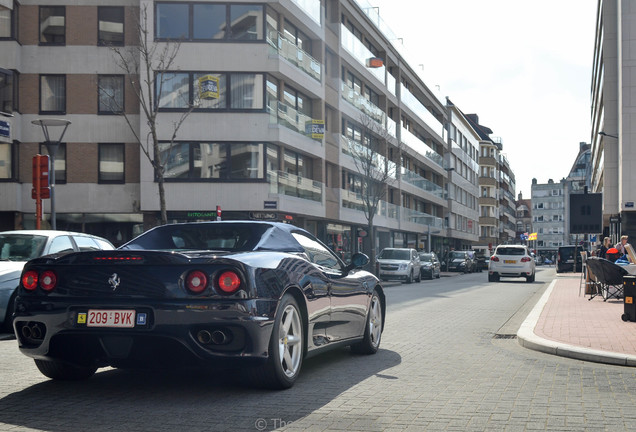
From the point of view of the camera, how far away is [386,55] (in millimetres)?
52438

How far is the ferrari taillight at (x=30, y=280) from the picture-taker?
609 cm

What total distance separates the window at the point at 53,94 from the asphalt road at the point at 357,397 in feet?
88.3

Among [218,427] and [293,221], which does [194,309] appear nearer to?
[218,427]

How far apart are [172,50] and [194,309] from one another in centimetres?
2867

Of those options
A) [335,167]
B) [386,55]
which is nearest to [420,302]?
[335,167]

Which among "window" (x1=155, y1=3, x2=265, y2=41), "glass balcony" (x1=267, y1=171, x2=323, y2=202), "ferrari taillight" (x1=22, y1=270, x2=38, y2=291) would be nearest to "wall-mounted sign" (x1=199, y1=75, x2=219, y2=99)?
"window" (x1=155, y1=3, x2=265, y2=41)

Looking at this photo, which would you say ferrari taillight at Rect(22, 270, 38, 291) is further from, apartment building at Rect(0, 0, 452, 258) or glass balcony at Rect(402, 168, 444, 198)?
glass balcony at Rect(402, 168, 444, 198)

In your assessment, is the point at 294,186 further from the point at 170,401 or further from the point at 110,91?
the point at 170,401

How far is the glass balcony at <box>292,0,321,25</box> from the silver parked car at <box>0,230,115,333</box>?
2502 cm

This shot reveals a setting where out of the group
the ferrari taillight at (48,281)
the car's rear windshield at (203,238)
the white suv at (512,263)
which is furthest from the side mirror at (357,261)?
the white suv at (512,263)

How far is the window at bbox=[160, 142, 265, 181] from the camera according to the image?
3334cm

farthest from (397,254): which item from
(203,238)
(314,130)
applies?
(203,238)

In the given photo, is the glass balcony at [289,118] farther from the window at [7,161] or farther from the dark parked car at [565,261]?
the dark parked car at [565,261]

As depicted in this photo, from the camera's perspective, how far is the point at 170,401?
5824 mm
